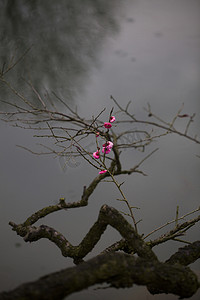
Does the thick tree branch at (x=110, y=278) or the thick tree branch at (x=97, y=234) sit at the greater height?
the thick tree branch at (x=97, y=234)

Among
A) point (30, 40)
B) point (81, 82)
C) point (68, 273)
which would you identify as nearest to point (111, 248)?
point (68, 273)

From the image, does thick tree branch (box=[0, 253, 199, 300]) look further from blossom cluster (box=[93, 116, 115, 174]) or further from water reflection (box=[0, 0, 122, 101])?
water reflection (box=[0, 0, 122, 101])

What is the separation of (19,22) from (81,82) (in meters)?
0.57

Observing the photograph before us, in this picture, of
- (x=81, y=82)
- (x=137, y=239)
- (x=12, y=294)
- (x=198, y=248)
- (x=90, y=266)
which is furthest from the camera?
(x=81, y=82)

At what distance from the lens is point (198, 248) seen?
4.31 ft

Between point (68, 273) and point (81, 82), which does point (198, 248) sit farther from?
point (81, 82)

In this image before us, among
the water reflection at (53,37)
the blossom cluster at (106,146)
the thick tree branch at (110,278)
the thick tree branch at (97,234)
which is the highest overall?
the water reflection at (53,37)

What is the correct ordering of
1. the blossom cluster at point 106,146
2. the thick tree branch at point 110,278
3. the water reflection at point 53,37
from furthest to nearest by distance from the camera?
1. the water reflection at point 53,37
2. the blossom cluster at point 106,146
3. the thick tree branch at point 110,278

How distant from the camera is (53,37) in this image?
199 cm

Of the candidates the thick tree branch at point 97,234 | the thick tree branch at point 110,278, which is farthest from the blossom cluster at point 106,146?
the thick tree branch at point 110,278

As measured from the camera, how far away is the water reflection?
1.94m

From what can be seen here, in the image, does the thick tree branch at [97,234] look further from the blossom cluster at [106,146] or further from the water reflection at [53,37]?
the water reflection at [53,37]

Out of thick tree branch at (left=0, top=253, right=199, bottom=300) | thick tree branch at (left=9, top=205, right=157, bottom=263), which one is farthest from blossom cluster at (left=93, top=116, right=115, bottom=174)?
thick tree branch at (left=0, top=253, right=199, bottom=300)

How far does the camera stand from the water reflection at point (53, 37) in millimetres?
1943
